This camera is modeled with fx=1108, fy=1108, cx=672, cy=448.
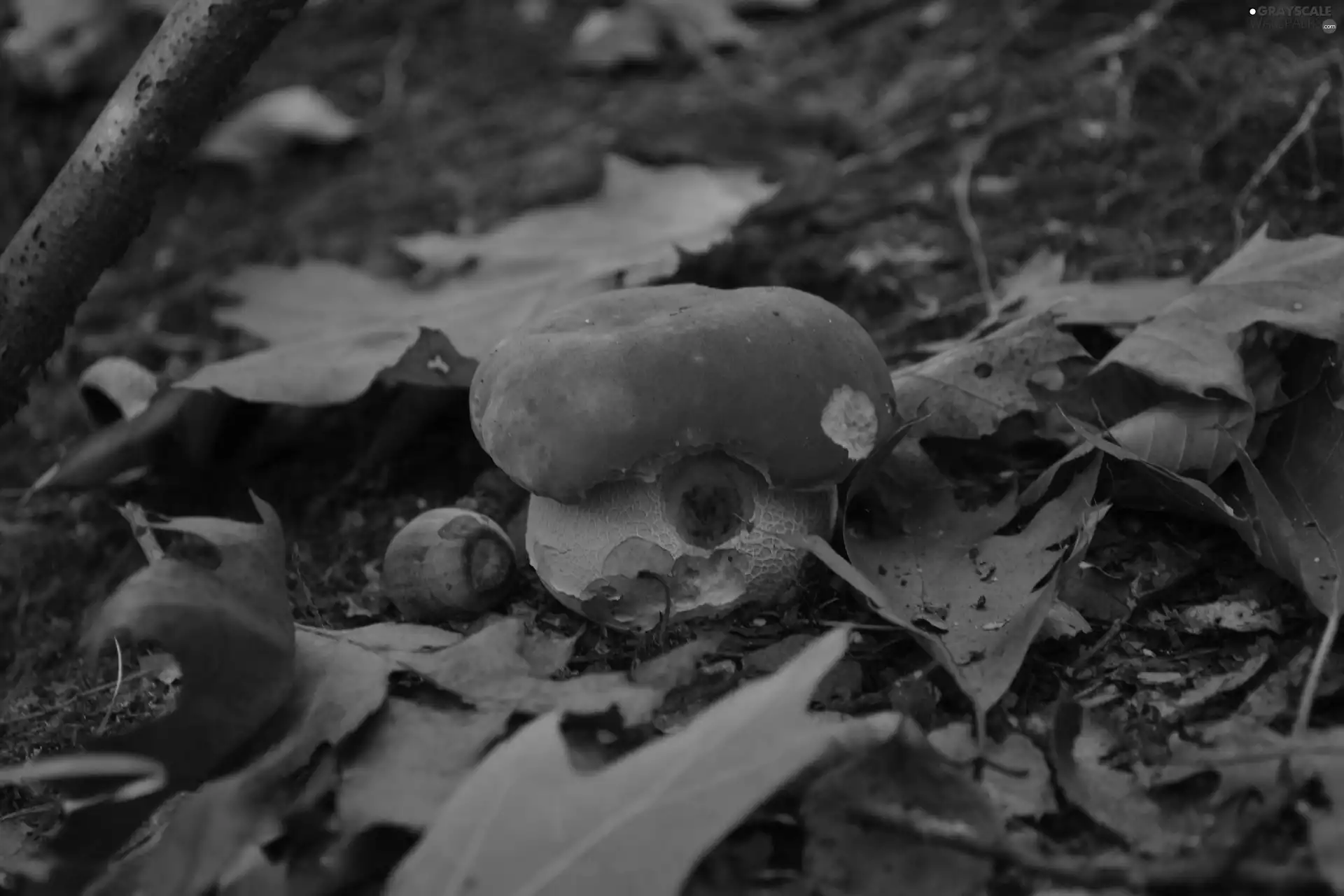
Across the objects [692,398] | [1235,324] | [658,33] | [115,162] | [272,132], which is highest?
[115,162]

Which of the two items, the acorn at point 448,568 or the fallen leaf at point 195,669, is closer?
the fallen leaf at point 195,669

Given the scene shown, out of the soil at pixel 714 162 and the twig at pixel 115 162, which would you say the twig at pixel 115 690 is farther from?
the twig at pixel 115 162

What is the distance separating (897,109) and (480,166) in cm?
143

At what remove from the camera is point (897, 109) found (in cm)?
360

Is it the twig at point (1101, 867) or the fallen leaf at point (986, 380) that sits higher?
the twig at point (1101, 867)

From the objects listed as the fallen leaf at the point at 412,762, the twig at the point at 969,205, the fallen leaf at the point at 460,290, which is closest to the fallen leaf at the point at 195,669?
the fallen leaf at the point at 412,762

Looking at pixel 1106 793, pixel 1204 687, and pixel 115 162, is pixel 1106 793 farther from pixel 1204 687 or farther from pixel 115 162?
pixel 115 162

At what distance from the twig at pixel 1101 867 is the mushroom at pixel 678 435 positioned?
Answer: 543mm

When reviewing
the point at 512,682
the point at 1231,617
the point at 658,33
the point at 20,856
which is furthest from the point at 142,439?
the point at 658,33

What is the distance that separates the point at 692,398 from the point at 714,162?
215 cm

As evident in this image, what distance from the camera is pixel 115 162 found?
1.98 m

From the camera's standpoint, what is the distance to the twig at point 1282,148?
2518mm

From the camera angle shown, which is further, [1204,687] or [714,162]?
[714,162]

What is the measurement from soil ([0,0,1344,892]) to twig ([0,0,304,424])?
0.80 feet
